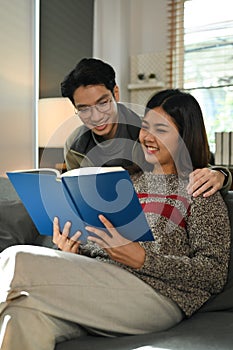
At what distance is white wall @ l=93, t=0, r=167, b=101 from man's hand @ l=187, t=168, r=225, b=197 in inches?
114

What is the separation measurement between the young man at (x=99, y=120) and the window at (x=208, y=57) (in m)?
2.33

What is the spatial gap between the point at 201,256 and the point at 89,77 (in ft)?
2.75

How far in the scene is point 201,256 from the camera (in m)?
1.34

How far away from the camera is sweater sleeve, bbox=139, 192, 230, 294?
1.32m

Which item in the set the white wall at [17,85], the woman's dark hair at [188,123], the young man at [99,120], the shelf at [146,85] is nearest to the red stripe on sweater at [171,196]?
the woman's dark hair at [188,123]

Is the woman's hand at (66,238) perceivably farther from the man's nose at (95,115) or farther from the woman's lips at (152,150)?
the man's nose at (95,115)

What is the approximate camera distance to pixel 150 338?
4.03 ft

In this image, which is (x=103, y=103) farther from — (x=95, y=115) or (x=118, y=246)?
(x=118, y=246)

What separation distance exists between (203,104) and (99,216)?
3.21 metres

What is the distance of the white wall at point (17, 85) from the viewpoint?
9.88ft

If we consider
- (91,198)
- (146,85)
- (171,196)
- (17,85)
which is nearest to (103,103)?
(171,196)

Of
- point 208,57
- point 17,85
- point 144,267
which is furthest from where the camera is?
point 208,57

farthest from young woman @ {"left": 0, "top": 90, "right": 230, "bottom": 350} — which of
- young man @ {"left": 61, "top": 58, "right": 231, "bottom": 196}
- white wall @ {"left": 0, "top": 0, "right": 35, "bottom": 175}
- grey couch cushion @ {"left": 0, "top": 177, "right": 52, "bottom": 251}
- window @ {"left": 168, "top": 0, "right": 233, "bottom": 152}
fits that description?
window @ {"left": 168, "top": 0, "right": 233, "bottom": 152}

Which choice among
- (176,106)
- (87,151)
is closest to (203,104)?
(87,151)
